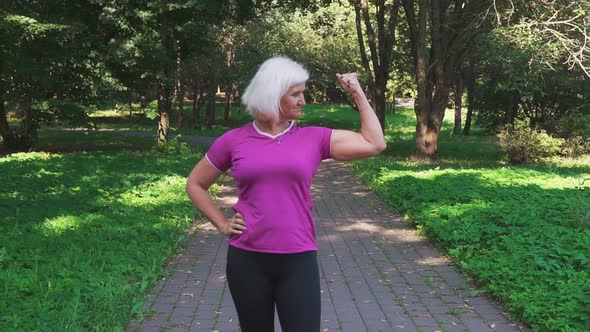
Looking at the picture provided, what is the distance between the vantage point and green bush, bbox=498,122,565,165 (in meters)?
20.0

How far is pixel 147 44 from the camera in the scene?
17547 millimetres

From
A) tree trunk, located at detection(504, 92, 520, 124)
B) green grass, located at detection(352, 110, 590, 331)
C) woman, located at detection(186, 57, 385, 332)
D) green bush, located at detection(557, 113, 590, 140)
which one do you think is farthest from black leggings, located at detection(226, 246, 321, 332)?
tree trunk, located at detection(504, 92, 520, 124)

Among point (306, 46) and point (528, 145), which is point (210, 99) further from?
point (528, 145)

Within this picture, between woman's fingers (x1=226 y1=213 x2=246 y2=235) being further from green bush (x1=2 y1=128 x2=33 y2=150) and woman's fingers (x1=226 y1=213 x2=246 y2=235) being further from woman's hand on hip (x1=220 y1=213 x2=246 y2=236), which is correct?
green bush (x1=2 y1=128 x2=33 y2=150)

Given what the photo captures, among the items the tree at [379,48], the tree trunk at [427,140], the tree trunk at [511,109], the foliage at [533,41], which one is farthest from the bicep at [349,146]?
the tree trunk at [511,109]

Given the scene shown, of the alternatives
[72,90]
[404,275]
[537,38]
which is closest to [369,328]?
[404,275]

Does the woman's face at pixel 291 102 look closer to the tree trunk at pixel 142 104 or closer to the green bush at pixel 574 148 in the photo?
the tree trunk at pixel 142 104

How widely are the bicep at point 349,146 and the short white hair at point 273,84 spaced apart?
0.99 feet

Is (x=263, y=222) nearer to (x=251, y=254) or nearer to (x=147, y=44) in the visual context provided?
(x=251, y=254)

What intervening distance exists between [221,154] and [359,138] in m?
0.65

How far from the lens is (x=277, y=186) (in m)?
2.46

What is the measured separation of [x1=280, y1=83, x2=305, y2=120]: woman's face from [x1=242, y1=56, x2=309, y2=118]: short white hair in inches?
0.9

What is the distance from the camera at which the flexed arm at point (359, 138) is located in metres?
2.58

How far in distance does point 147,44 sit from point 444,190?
36.1 feet
